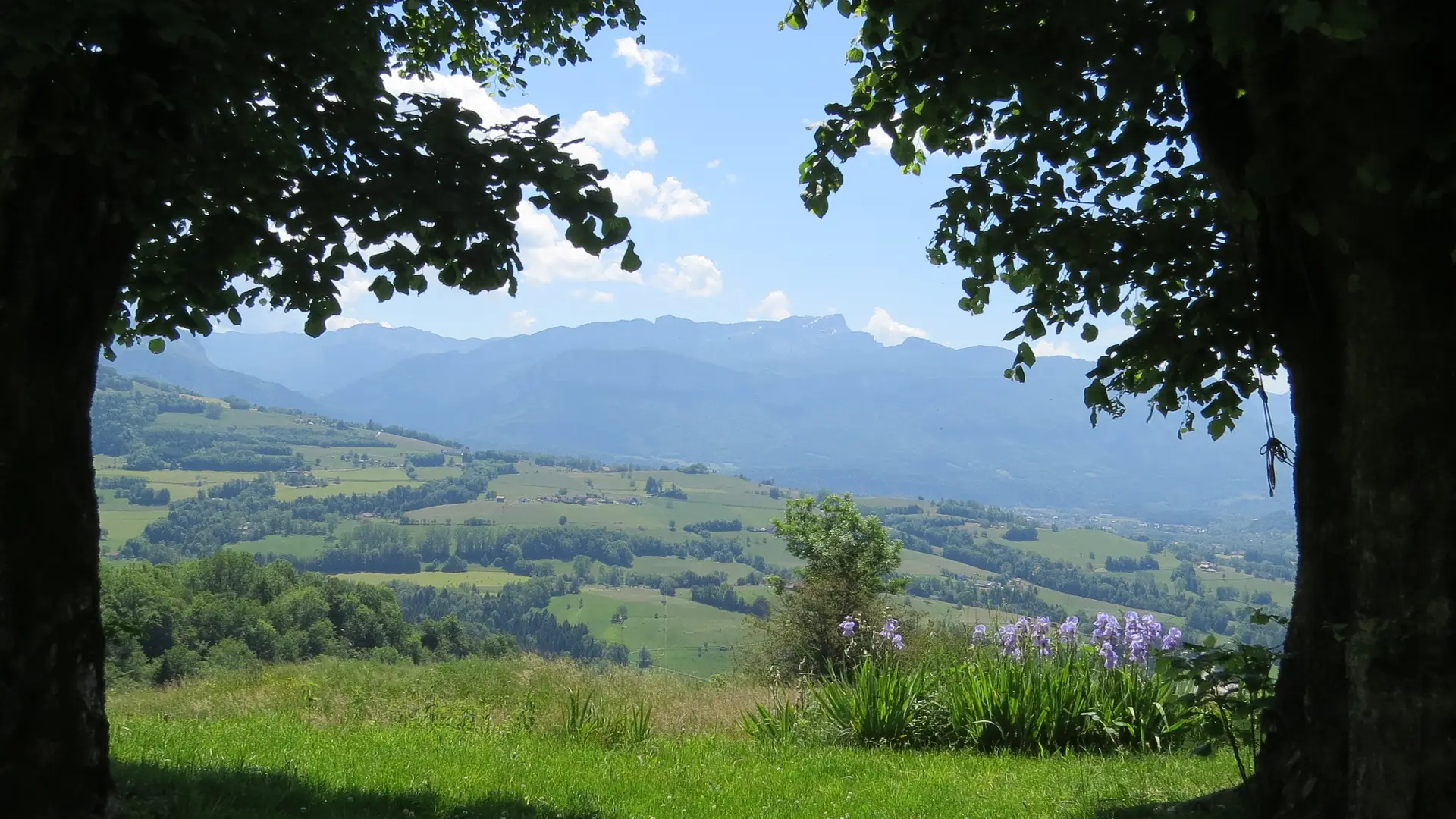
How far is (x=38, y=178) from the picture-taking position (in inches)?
170

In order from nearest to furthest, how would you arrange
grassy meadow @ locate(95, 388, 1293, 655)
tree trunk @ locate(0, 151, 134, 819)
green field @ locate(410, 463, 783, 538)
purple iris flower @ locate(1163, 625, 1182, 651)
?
1. tree trunk @ locate(0, 151, 134, 819)
2. purple iris flower @ locate(1163, 625, 1182, 651)
3. grassy meadow @ locate(95, 388, 1293, 655)
4. green field @ locate(410, 463, 783, 538)

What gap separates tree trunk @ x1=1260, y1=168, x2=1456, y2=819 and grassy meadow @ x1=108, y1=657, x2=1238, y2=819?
5.48 ft

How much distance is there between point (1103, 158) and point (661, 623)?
8051 centimetres

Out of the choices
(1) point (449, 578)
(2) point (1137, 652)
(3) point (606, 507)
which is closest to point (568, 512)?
(3) point (606, 507)

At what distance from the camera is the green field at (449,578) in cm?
8699

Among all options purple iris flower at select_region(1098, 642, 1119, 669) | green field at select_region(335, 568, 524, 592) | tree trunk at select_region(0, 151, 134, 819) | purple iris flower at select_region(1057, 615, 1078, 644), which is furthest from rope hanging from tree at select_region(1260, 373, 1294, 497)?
green field at select_region(335, 568, 524, 592)

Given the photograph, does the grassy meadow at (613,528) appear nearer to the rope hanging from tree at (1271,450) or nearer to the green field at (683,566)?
the green field at (683,566)

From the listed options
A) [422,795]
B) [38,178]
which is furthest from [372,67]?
[422,795]

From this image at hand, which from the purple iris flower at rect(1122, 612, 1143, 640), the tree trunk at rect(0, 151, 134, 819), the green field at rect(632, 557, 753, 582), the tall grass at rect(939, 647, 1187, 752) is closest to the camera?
the tree trunk at rect(0, 151, 134, 819)

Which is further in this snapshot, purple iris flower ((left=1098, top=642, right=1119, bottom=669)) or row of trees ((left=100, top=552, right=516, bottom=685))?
row of trees ((left=100, top=552, right=516, bottom=685))

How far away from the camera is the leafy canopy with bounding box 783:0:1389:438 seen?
4750 millimetres

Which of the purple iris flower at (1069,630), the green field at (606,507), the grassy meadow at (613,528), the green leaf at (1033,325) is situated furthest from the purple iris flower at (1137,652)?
the green field at (606,507)

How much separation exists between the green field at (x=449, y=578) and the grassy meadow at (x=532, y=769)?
73.9m

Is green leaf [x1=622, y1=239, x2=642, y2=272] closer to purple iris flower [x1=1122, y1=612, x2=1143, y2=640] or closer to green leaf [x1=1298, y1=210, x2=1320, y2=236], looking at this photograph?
green leaf [x1=1298, y1=210, x2=1320, y2=236]
